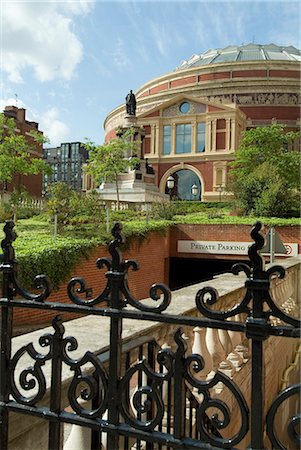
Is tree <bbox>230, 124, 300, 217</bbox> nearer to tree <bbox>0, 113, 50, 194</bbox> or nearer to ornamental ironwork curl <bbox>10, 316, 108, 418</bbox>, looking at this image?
tree <bbox>0, 113, 50, 194</bbox>

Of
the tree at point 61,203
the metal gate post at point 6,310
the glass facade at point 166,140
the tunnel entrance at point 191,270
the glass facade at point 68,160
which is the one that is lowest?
the tunnel entrance at point 191,270

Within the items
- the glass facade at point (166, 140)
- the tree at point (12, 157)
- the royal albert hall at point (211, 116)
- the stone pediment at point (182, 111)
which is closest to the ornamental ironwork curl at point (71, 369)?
the tree at point (12, 157)

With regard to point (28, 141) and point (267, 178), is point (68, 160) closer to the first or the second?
point (28, 141)

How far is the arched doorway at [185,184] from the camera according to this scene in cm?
4993

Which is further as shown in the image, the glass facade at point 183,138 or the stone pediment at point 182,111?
the glass facade at point 183,138

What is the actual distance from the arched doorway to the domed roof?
17635mm

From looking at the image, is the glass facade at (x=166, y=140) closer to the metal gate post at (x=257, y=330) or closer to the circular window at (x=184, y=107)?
the circular window at (x=184, y=107)

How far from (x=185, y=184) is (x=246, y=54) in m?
23.7

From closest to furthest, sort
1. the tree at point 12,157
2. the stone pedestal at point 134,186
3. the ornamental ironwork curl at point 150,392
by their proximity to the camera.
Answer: the ornamental ironwork curl at point 150,392, the tree at point 12,157, the stone pedestal at point 134,186

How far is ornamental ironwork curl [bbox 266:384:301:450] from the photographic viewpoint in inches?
57.0

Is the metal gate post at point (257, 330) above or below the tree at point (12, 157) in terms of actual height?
below

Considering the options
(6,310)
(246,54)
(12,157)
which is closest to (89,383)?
(6,310)

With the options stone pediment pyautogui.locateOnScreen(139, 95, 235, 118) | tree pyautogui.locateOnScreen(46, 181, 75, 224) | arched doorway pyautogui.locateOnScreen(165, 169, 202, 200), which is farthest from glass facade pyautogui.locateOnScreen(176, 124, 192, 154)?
tree pyautogui.locateOnScreen(46, 181, 75, 224)

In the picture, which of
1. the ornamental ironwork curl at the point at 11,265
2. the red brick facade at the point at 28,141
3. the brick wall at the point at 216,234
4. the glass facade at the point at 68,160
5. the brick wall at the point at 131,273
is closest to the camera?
the ornamental ironwork curl at the point at 11,265
